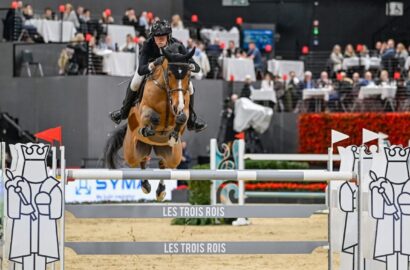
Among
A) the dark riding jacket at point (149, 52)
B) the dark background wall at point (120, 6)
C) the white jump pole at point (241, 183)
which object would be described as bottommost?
the white jump pole at point (241, 183)

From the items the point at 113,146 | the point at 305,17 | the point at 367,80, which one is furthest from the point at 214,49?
the point at 113,146

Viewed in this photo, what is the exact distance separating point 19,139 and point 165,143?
13.6 m

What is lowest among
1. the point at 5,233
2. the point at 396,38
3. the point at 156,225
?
the point at 156,225

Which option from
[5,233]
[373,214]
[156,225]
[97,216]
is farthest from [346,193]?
[156,225]

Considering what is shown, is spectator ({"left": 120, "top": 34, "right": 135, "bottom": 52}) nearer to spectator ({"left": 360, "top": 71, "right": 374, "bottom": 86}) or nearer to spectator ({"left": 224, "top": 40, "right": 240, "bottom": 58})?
spectator ({"left": 224, "top": 40, "right": 240, "bottom": 58})

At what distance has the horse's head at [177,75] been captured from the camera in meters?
10.3

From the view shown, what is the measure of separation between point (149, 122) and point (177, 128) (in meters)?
0.39

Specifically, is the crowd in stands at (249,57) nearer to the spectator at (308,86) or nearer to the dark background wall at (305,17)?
the spectator at (308,86)

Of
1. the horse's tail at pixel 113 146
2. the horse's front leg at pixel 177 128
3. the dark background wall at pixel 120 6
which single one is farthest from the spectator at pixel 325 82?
the horse's front leg at pixel 177 128

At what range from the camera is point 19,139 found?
24.0 m

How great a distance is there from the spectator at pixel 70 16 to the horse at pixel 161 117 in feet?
47.9

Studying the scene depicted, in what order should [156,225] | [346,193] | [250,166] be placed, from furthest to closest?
1. [250,166]
2. [156,225]
3. [346,193]

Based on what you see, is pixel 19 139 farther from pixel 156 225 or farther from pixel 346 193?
pixel 346 193

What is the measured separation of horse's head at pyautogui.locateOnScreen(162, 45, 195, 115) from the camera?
1029 cm
